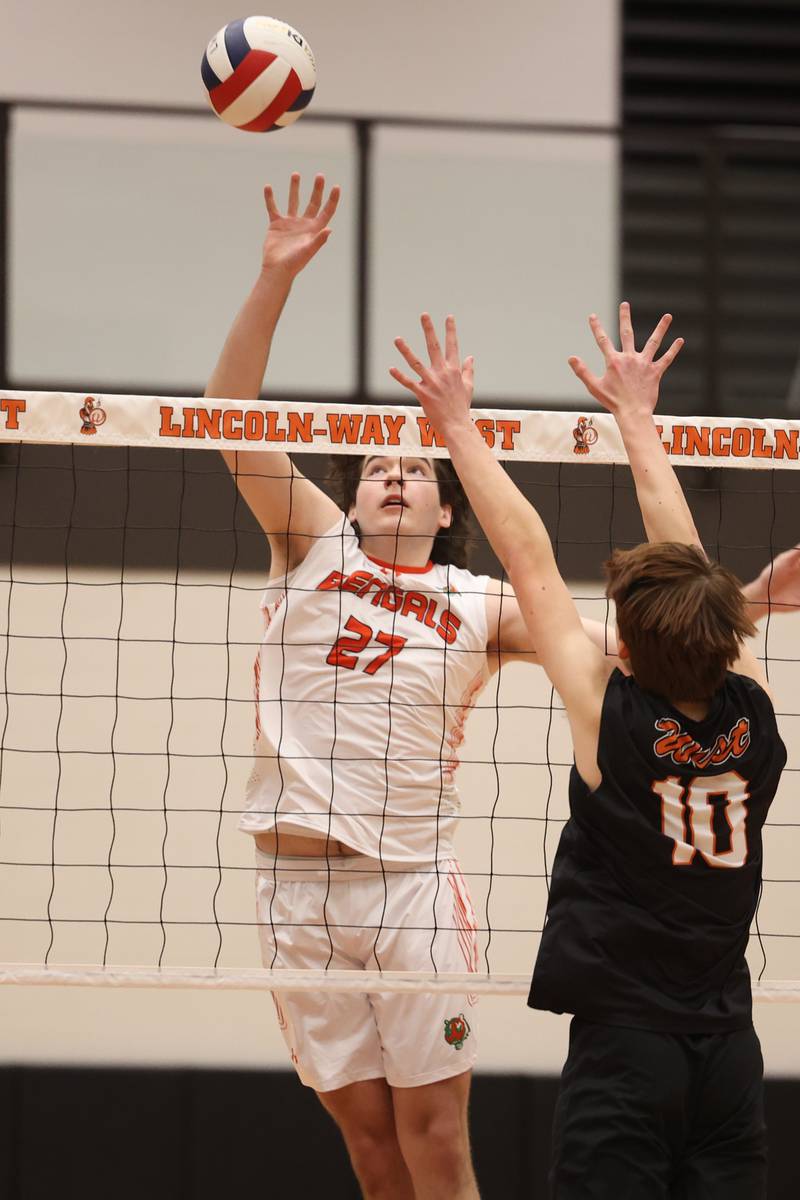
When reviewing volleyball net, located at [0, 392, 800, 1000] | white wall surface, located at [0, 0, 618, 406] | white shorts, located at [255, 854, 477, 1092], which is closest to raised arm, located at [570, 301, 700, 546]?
white shorts, located at [255, 854, 477, 1092]

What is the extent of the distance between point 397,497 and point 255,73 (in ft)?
4.10

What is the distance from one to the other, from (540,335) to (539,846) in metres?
2.31

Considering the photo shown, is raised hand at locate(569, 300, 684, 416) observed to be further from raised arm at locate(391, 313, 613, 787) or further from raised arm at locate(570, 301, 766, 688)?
raised arm at locate(391, 313, 613, 787)

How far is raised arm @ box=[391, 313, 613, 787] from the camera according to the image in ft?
8.00

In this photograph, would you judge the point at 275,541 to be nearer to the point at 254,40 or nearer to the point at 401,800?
the point at 401,800

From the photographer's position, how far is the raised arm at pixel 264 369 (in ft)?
11.5

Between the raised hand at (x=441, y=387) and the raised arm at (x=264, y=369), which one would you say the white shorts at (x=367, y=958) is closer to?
the raised arm at (x=264, y=369)

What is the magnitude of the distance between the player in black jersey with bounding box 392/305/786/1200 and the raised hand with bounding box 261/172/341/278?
1.46 meters

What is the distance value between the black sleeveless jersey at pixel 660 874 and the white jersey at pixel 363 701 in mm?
1296

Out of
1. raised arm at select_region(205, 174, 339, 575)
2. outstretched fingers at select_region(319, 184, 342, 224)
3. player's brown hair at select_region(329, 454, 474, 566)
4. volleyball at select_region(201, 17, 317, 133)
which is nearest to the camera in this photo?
outstretched fingers at select_region(319, 184, 342, 224)

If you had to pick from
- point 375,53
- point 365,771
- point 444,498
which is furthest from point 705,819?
point 375,53

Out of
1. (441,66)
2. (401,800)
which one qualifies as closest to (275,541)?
(401,800)

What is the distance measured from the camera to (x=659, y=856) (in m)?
2.34

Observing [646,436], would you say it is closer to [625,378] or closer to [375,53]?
[625,378]
